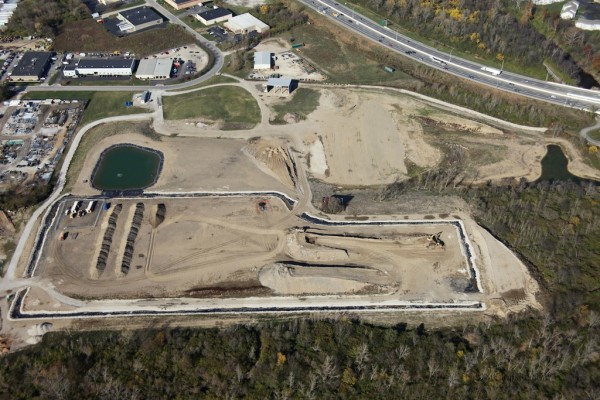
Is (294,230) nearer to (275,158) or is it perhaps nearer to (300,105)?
(275,158)

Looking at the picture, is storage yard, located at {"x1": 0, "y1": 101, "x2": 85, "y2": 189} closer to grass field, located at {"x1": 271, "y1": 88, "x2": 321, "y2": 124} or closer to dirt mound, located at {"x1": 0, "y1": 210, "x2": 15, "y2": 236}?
dirt mound, located at {"x1": 0, "y1": 210, "x2": 15, "y2": 236}

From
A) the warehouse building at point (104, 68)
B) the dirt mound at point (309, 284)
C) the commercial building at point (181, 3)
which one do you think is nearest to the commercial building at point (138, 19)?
the commercial building at point (181, 3)

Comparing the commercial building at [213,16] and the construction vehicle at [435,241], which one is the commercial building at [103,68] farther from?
the construction vehicle at [435,241]

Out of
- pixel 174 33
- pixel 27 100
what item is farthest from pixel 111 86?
pixel 174 33

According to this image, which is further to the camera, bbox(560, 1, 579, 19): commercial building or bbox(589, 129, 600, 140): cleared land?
bbox(560, 1, 579, 19): commercial building

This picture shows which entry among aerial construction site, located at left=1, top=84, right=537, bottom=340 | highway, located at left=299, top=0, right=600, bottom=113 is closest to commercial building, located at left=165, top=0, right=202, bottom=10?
highway, located at left=299, top=0, right=600, bottom=113
